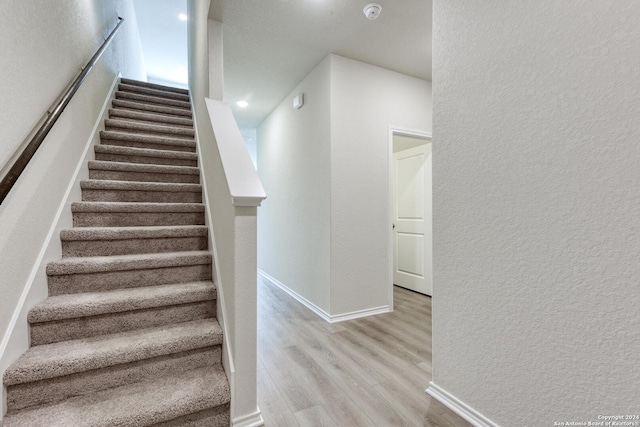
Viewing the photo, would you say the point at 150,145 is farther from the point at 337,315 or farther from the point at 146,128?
the point at 337,315

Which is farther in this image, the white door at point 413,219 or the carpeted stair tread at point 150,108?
the white door at point 413,219

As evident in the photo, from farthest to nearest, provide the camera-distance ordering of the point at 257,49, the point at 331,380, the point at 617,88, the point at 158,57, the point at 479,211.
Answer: the point at 158,57 < the point at 257,49 < the point at 331,380 < the point at 479,211 < the point at 617,88

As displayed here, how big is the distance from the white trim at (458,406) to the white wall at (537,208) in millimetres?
37

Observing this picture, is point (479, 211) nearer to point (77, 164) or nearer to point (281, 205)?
point (77, 164)

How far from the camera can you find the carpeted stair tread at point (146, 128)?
2805 millimetres

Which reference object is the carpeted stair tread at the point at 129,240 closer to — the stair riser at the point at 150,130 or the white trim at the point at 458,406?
the stair riser at the point at 150,130

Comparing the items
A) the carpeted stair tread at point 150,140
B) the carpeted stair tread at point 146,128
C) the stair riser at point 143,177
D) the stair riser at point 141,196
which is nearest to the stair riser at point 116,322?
the stair riser at point 141,196

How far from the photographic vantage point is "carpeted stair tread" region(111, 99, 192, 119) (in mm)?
3232

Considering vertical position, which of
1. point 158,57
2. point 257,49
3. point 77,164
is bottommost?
point 77,164

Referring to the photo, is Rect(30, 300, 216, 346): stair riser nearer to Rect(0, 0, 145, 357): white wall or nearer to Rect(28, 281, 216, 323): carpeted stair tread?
Rect(28, 281, 216, 323): carpeted stair tread

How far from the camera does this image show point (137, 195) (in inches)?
89.8

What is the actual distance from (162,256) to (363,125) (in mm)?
2164

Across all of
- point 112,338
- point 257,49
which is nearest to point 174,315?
point 112,338

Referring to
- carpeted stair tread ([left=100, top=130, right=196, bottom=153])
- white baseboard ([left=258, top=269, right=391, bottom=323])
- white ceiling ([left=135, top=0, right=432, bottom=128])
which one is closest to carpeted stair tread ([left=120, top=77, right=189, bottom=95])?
white ceiling ([left=135, top=0, right=432, bottom=128])
